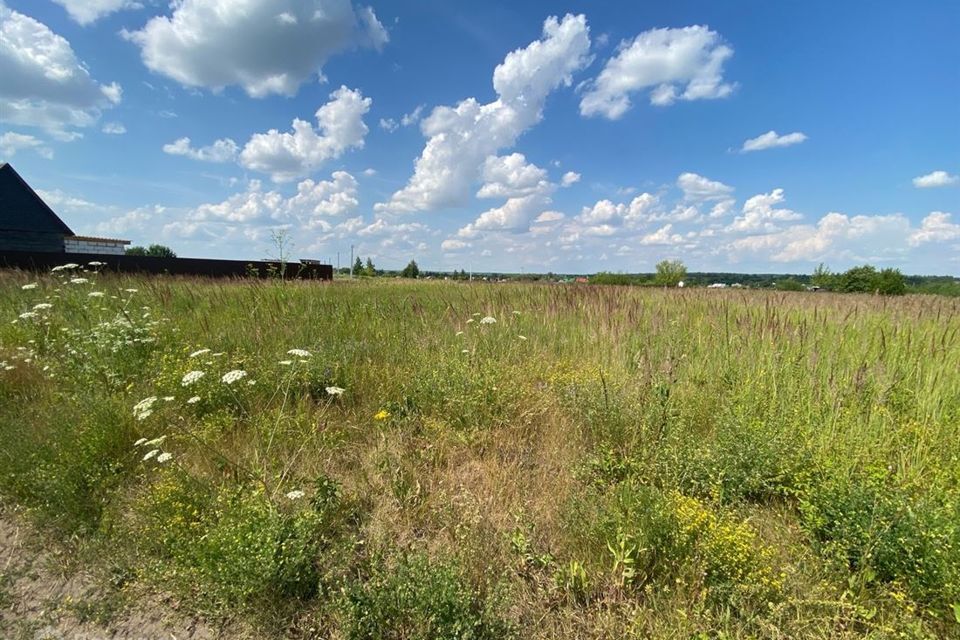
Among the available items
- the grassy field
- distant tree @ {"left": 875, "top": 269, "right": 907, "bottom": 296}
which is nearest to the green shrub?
the grassy field

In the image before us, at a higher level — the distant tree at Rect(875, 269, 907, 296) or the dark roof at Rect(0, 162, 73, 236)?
the dark roof at Rect(0, 162, 73, 236)

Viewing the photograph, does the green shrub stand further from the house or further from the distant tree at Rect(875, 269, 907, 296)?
the distant tree at Rect(875, 269, 907, 296)

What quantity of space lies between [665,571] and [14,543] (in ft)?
11.6

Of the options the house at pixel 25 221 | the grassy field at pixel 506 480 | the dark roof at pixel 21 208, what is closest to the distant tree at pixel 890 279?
the grassy field at pixel 506 480

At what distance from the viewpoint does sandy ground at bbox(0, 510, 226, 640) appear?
160 cm

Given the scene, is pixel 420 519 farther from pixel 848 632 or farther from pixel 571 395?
pixel 848 632

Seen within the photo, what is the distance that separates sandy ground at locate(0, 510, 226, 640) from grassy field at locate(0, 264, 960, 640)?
8 cm

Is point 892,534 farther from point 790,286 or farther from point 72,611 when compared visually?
point 790,286

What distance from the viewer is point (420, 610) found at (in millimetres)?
1466

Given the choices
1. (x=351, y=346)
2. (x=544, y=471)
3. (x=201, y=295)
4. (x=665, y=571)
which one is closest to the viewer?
(x=665, y=571)

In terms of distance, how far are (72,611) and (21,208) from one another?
41600 millimetres

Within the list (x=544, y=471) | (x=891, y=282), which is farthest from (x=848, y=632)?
(x=891, y=282)

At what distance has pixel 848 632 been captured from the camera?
4.66ft

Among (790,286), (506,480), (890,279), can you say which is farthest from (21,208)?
(890,279)
